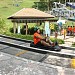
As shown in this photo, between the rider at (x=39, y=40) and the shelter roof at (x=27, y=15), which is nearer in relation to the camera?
the rider at (x=39, y=40)

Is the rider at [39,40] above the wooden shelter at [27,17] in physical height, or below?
above

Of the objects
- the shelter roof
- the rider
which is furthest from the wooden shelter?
the rider

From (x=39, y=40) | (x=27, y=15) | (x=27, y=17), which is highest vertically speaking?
(x=39, y=40)

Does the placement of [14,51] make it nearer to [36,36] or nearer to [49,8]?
[36,36]

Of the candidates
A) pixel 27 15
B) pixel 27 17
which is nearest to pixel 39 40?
pixel 27 17

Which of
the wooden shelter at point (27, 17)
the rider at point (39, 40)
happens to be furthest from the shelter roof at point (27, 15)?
the rider at point (39, 40)

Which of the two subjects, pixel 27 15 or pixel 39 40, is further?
pixel 27 15

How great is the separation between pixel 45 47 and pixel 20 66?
12.2ft

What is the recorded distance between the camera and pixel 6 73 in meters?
12.8

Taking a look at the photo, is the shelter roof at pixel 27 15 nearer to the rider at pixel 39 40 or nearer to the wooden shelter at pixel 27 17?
the wooden shelter at pixel 27 17

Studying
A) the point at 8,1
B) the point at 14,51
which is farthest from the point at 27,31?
the point at 8,1

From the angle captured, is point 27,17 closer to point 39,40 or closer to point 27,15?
point 27,15

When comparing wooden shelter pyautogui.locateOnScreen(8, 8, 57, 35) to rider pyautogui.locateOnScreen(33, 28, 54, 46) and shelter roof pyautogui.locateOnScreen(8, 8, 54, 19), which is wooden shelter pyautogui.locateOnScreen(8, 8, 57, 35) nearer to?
shelter roof pyautogui.locateOnScreen(8, 8, 54, 19)

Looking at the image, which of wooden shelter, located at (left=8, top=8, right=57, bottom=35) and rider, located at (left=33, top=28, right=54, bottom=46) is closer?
rider, located at (left=33, top=28, right=54, bottom=46)
